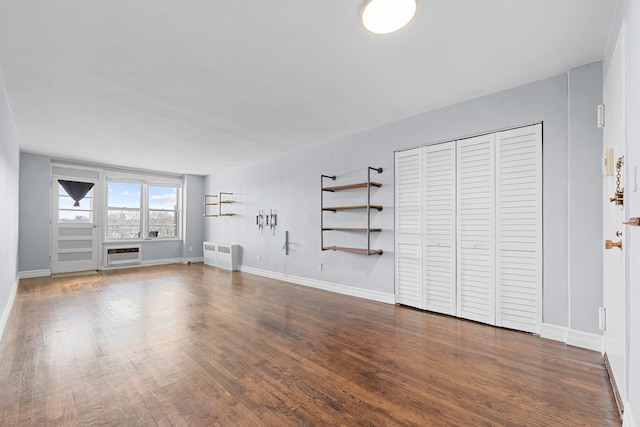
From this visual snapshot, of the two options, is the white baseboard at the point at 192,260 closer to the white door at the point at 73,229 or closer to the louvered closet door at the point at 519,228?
the white door at the point at 73,229

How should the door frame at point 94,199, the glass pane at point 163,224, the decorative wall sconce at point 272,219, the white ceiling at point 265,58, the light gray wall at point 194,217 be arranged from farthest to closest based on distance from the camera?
the light gray wall at point 194,217 → the glass pane at point 163,224 → the door frame at point 94,199 → the decorative wall sconce at point 272,219 → the white ceiling at point 265,58

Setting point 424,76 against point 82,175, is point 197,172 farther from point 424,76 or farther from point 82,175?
point 424,76

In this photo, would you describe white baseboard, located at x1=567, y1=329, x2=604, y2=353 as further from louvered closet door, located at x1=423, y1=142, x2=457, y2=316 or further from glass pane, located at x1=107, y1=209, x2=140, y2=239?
glass pane, located at x1=107, y1=209, x2=140, y2=239

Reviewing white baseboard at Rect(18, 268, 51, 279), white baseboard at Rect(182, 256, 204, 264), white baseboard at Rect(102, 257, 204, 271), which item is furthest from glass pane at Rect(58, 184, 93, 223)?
white baseboard at Rect(182, 256, 204, 264)

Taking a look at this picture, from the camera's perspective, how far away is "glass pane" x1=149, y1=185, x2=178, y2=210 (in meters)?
8.12

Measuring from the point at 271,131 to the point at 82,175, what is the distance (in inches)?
207

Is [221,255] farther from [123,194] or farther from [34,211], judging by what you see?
[34,211]

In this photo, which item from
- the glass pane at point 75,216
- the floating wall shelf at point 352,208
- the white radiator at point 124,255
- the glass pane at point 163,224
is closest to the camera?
the floating wall shelf at point 352,208

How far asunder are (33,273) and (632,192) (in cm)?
894

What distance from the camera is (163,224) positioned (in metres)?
8.34

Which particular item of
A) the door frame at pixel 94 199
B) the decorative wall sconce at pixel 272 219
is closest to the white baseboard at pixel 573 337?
the decorative wall sconce at pixel 272 219

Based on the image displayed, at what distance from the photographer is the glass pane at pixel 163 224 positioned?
319 inches

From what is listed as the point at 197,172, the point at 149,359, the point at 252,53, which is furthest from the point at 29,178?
the point at 252,53

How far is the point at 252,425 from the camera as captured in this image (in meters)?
1.70
